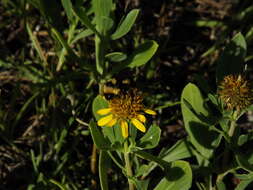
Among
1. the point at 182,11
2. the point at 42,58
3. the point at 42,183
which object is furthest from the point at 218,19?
the point at 42,183

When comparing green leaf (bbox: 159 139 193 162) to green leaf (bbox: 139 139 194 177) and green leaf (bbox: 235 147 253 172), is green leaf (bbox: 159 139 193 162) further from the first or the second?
green leaf (bbox: 235 147 253 172)

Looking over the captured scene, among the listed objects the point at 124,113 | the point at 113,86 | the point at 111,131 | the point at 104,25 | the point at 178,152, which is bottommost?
the point at 178,152

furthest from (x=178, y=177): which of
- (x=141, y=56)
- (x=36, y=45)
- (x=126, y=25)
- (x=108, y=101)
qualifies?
(x=36, y=45)

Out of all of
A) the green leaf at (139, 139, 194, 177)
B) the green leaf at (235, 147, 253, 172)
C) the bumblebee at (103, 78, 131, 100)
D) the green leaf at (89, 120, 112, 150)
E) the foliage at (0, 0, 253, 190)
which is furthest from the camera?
the bumblebee at (103, 78, 131, 100)

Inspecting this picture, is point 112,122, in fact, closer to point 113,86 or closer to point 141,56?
point 141,56

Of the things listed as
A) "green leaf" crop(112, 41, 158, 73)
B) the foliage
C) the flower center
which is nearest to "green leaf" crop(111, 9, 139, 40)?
the foliage

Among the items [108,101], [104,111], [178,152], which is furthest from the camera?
[178,152]
